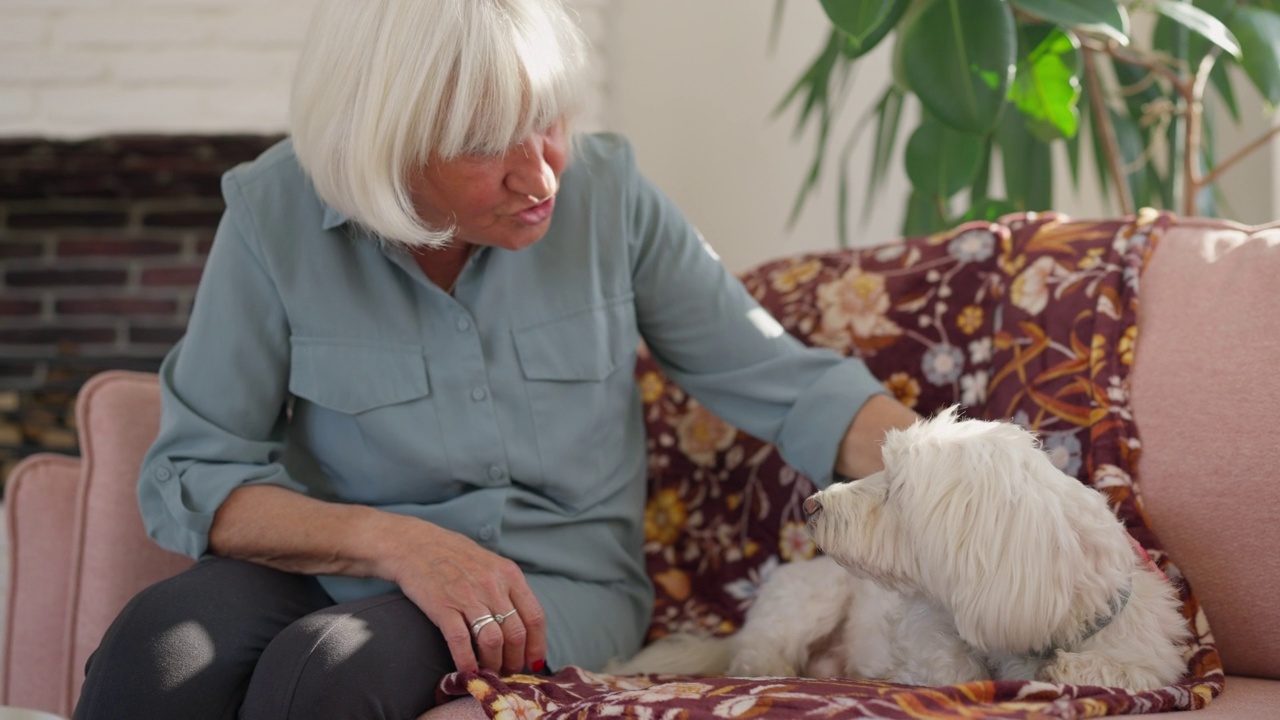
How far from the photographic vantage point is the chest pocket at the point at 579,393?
1.24 metres

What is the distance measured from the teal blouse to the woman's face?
0.08 m

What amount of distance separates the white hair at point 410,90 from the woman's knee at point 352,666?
38 cm

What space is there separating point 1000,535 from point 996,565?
0.08ft

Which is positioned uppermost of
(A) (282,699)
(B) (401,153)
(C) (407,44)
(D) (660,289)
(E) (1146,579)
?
(C) (407,44)

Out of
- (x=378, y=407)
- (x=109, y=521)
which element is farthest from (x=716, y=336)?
(x=109, y=521)

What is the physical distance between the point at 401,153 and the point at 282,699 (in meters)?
0.53

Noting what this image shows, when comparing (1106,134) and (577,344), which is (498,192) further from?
(1106,134)

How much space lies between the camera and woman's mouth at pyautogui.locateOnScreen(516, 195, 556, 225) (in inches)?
45.2

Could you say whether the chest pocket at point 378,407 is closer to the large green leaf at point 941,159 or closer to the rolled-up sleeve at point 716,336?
the rolled-up sleeve at point 716,336

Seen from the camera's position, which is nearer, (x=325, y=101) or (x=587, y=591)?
(x=325, y=101)

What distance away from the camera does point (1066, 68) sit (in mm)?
1437

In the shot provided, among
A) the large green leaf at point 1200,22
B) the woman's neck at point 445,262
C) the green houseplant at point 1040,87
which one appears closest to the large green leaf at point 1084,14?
the green houseplant at point 1040,87

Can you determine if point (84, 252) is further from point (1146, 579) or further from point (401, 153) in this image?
point (1146, 579)

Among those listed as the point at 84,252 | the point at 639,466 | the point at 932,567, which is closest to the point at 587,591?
the point at 639,466
